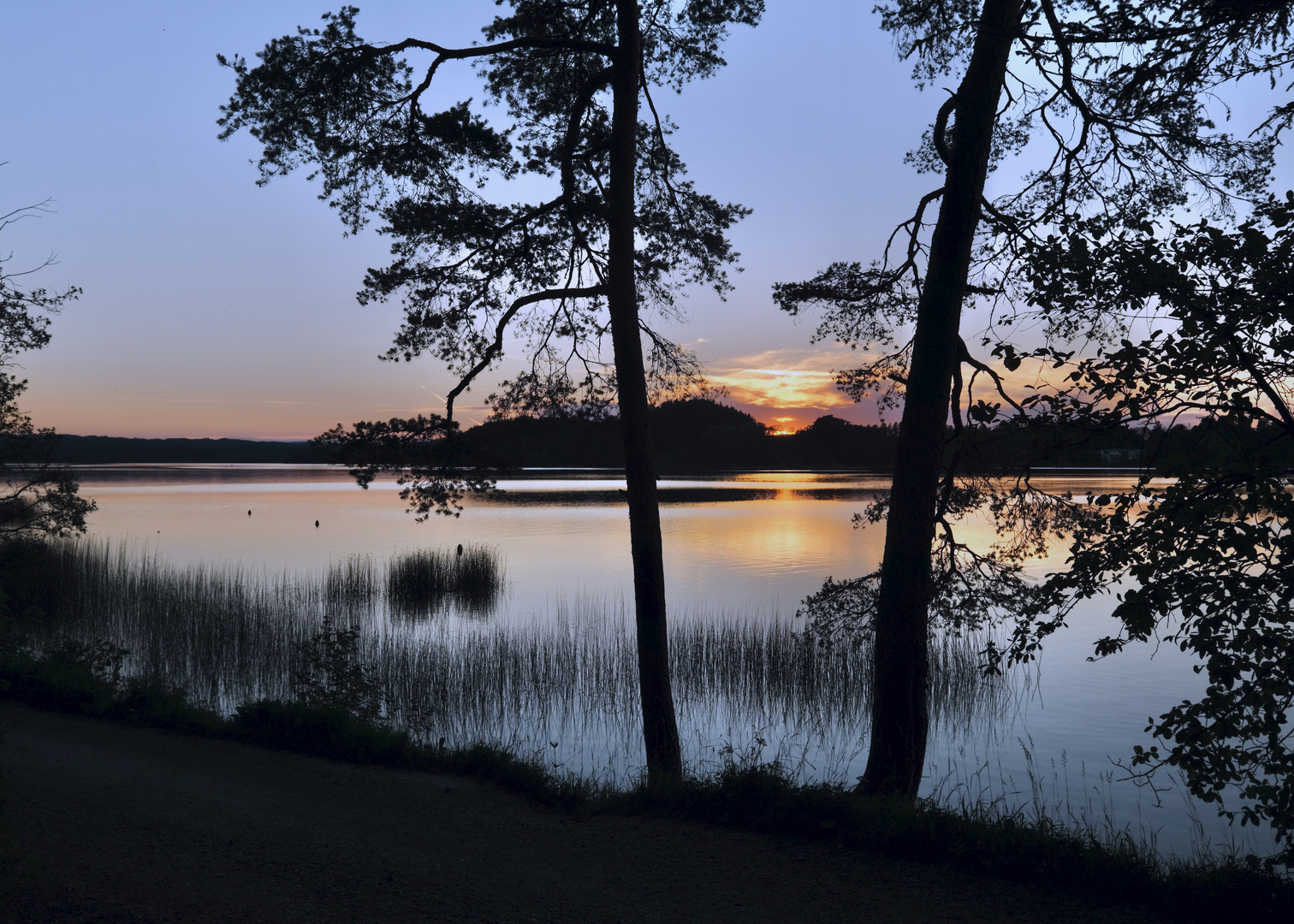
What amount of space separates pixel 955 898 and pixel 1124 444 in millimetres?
2726

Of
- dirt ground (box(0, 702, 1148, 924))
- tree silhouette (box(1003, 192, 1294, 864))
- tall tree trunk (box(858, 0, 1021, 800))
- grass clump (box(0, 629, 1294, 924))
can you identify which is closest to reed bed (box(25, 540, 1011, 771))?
grass clump (box(0, 629, 1294, 924))

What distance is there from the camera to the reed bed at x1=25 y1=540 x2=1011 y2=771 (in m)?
11.4

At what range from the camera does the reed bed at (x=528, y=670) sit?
37.3ft

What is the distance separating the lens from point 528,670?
43.3 ft

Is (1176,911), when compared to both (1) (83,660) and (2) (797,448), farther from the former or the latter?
(2) (797,448)

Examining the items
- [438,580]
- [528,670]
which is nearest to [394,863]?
[528,670]

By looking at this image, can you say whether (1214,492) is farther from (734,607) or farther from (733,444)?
(733,444)

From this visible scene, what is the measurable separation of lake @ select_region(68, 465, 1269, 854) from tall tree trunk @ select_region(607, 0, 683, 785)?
36.0 inches

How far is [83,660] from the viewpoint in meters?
9.62

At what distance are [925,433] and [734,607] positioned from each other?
13702 millimetres

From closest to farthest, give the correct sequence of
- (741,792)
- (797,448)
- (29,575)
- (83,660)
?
(741,792), (83,660), (29,575), (797,448)

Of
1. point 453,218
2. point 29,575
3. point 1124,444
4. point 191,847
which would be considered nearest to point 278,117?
point 453,218

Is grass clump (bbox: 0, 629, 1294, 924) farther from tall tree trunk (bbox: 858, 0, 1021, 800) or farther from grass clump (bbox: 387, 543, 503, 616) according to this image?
grass clump (bbox: 387, 543, 503, 616)

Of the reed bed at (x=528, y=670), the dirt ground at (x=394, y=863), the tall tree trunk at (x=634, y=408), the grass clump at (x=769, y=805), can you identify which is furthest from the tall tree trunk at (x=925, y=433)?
the reed bed at (x=528, y=670)
